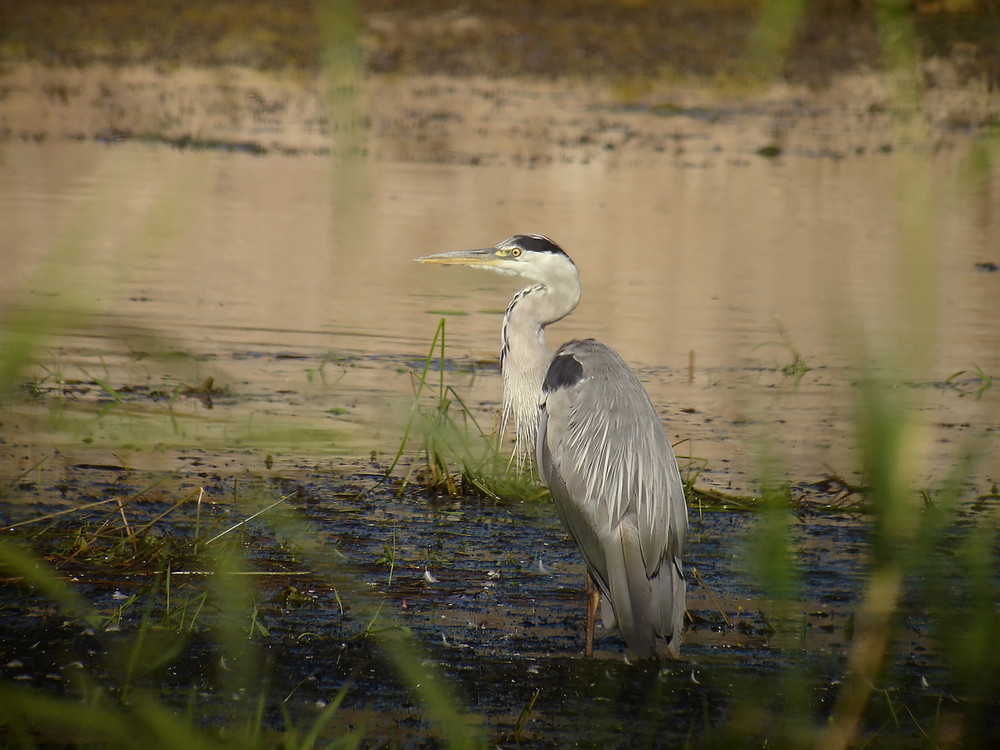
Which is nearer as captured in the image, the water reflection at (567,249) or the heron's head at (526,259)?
the heron's head at (526,259)

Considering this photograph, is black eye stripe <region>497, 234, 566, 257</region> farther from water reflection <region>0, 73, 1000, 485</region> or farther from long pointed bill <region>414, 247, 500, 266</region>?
water reflection <region>0, 73, 1000, 485</region>

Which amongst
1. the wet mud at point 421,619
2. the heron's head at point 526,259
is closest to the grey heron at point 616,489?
the wet mud at point 421,619

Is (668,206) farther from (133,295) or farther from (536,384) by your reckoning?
(536,384)

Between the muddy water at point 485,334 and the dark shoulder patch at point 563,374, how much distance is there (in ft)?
1.91

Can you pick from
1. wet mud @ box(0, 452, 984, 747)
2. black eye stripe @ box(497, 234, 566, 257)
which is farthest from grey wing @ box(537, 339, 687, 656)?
black eye stripe @ box(497, 234, 566, 257)

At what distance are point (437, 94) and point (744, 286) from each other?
1063 centimetres

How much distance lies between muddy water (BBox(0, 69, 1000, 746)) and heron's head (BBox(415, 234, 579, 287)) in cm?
56

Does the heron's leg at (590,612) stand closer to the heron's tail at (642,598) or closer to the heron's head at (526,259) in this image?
the heron's tail at (642,598)

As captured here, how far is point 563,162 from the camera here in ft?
48.5

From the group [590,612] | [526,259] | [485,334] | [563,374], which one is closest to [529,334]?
[526,259]

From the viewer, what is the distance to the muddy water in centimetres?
167

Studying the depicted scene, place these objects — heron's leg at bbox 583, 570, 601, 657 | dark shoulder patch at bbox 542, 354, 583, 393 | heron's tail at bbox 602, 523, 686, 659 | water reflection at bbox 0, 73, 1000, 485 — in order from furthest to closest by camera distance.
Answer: water reflection at bbox 0, 73, 1000, 485 → dark shoulder patch at bbox 542, 354, 583, 393 → heron's leg at bbox 583, 570, 601, 657 → heron's tail at bbox 602, 523, 686, 659

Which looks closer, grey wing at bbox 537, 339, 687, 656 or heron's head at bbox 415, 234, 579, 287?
grey wing at bbox 537, 339, 687, 656

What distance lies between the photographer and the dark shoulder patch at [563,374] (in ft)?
13.9
